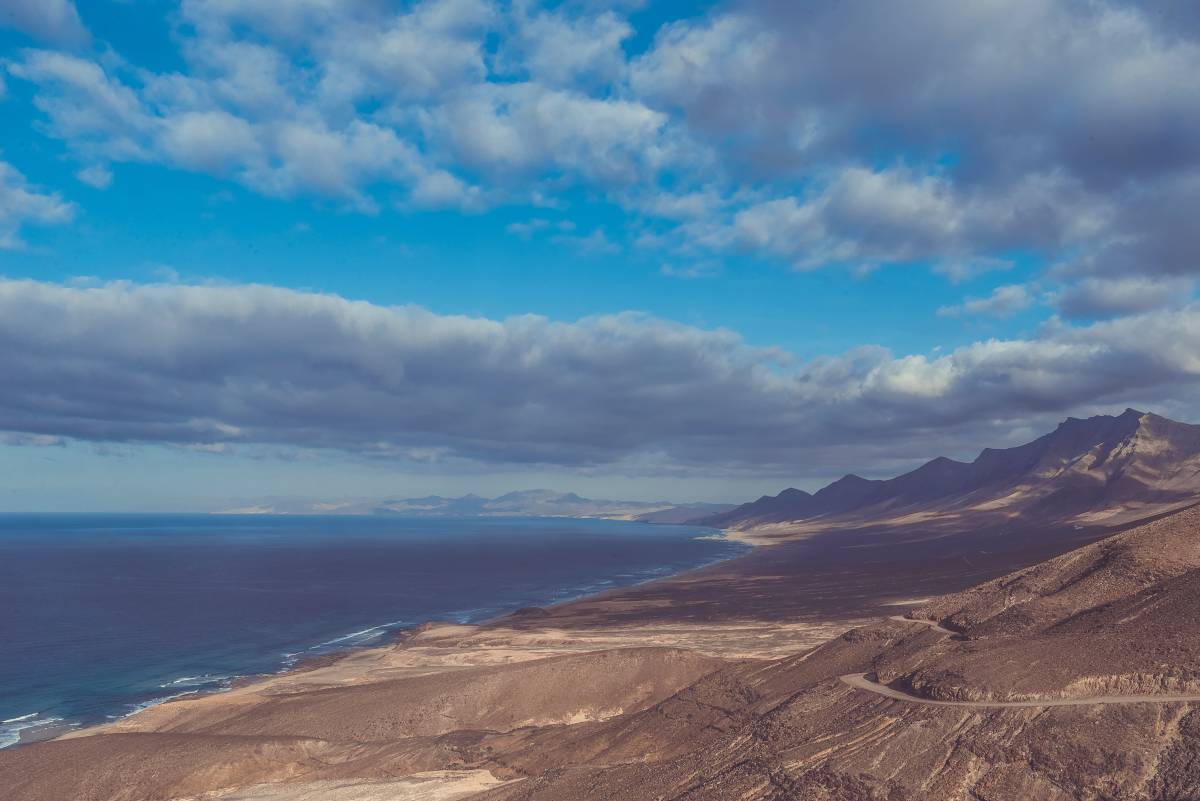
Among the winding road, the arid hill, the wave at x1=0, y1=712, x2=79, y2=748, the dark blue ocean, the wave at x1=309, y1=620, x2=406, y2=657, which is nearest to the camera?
the arid hill

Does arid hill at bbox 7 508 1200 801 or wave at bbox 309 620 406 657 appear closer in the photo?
arid hill at bbox 7 508 1200 801

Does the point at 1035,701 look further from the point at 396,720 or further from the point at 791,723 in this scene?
the point at 396,720

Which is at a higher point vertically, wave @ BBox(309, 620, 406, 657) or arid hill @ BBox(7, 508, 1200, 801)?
Answer: arid hill @ BBox(7, 508, 1200, 801)

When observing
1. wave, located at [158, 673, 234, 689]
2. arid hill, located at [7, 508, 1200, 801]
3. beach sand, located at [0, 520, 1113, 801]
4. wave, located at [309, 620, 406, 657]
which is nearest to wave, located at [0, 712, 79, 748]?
beach sand, located at [0, 520, 1113, 801]

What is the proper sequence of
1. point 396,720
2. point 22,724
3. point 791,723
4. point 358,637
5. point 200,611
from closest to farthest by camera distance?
point 791,723
point 396,720
point 22,724
point 358,637
point 200,611

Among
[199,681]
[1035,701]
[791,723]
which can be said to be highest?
[1035,701]

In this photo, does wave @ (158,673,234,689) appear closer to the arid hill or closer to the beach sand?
the beach sand

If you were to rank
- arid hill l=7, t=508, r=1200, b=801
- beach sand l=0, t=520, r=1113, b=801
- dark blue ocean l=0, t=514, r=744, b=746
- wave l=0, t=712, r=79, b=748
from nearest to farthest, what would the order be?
arid hill l=7, t=508, r=1200, b=801
beach sand l=0, t=520, r=1113, b=801
wave l=0, t=712, r=79, b=748
dark blue ocean l=0, t=514, r=744, b=746

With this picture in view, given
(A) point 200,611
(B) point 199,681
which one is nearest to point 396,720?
(B) point 199,681

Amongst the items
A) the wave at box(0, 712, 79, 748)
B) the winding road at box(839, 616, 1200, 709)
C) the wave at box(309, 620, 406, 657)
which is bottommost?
the wave at box(309, 620, 406, 657)

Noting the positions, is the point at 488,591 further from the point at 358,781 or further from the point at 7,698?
the point at 358,781

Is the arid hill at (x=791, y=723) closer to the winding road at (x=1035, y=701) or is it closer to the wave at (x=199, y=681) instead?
the winding road at (x=1035, y=701)

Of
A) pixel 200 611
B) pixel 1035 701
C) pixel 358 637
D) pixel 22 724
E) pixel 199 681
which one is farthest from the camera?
pixel 200 611
